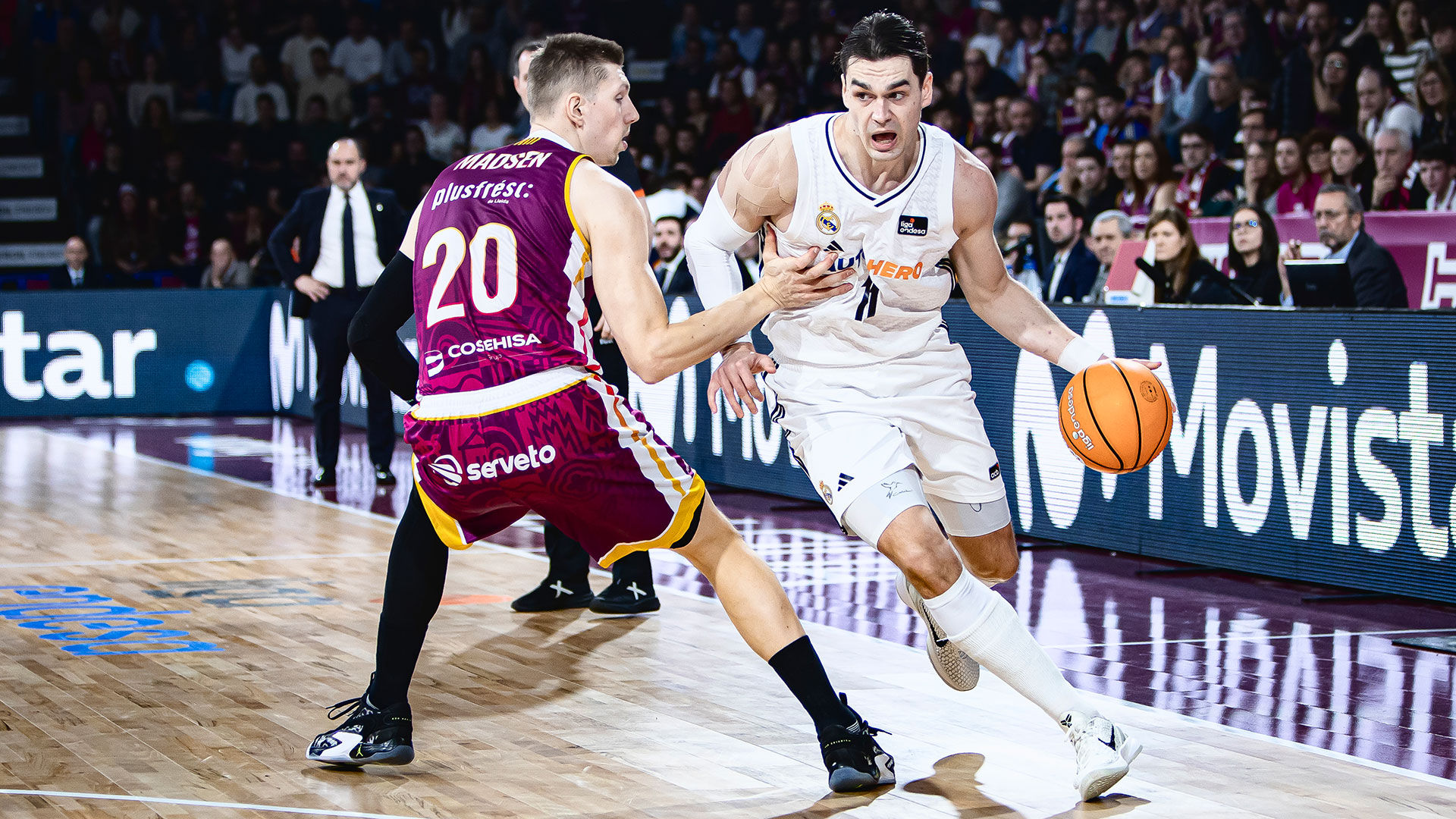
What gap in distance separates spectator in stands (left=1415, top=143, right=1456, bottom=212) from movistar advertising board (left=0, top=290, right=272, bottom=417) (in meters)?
10.0

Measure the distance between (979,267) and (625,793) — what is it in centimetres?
165

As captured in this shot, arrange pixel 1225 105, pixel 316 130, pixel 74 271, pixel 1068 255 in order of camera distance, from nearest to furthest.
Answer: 1. pixel 1068 255
2. pixel 1225 105
3. pixel 74 271
4. pixel 316 130

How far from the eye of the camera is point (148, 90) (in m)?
19.0

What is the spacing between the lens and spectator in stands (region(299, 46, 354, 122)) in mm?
18984

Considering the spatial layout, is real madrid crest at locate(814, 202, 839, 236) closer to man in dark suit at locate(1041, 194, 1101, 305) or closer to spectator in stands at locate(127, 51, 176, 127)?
man in dark suit at locate(1041, 194, 1101, 305)

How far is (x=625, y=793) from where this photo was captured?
4062mm

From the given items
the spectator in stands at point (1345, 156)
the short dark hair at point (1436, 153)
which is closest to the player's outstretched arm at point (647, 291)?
the spectator in stands at point (1345, 156)

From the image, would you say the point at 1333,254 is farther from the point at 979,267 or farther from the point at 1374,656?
the point at 979,267

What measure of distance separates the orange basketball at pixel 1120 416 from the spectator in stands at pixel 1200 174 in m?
6.94

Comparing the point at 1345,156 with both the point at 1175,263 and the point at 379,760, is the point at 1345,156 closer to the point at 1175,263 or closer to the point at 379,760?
the point at 1175,263

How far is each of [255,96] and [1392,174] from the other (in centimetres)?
1290

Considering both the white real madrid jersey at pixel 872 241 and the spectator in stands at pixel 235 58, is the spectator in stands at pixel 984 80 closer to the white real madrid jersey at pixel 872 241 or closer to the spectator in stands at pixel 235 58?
the spectator in stands at pixel 235 58

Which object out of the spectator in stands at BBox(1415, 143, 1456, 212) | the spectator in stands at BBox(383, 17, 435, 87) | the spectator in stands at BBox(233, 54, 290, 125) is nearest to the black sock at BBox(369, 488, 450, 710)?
the spectator in stands at BBox(1415, 143, 1456, 212)

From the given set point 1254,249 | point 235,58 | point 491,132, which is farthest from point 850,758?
point 235,58
